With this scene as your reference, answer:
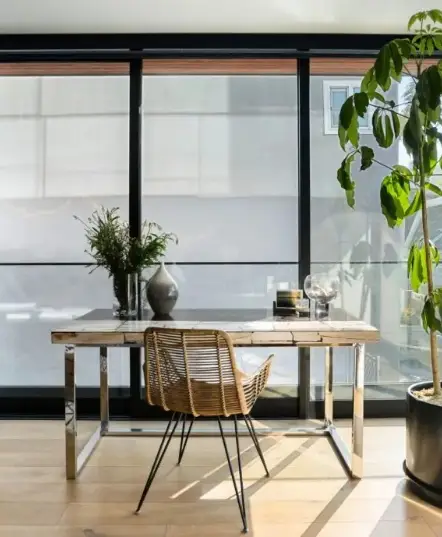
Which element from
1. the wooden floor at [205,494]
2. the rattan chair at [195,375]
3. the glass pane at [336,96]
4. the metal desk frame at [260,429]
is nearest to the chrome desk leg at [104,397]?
the metal desk frame at [260,429]

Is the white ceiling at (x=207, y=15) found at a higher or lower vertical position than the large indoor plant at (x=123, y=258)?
higher

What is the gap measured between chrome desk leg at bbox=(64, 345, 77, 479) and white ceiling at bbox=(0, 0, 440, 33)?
1992 mm

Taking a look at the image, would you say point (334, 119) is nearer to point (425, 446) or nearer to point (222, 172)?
point (222, 172)

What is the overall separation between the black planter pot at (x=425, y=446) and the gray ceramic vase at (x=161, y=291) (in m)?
1.41

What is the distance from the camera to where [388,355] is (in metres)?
3.71

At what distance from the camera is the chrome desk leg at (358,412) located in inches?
104

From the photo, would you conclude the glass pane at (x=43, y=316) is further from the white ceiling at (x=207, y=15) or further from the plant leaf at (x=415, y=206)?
the plant leaf at (x=415, y=206)

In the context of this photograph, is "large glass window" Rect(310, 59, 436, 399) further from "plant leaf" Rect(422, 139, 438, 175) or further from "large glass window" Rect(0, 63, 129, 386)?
"large glass window" Rect(0, 63, 129, 386)

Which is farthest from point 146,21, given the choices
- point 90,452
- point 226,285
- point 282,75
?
point 90,452

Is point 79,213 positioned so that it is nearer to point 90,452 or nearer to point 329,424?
point 90,452

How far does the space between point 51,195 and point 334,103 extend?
2043mm

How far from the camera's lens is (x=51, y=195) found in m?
3.69

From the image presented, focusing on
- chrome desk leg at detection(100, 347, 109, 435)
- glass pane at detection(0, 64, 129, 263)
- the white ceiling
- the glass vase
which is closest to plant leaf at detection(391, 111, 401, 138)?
the white ceiling

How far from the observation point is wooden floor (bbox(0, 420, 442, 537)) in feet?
7.20
